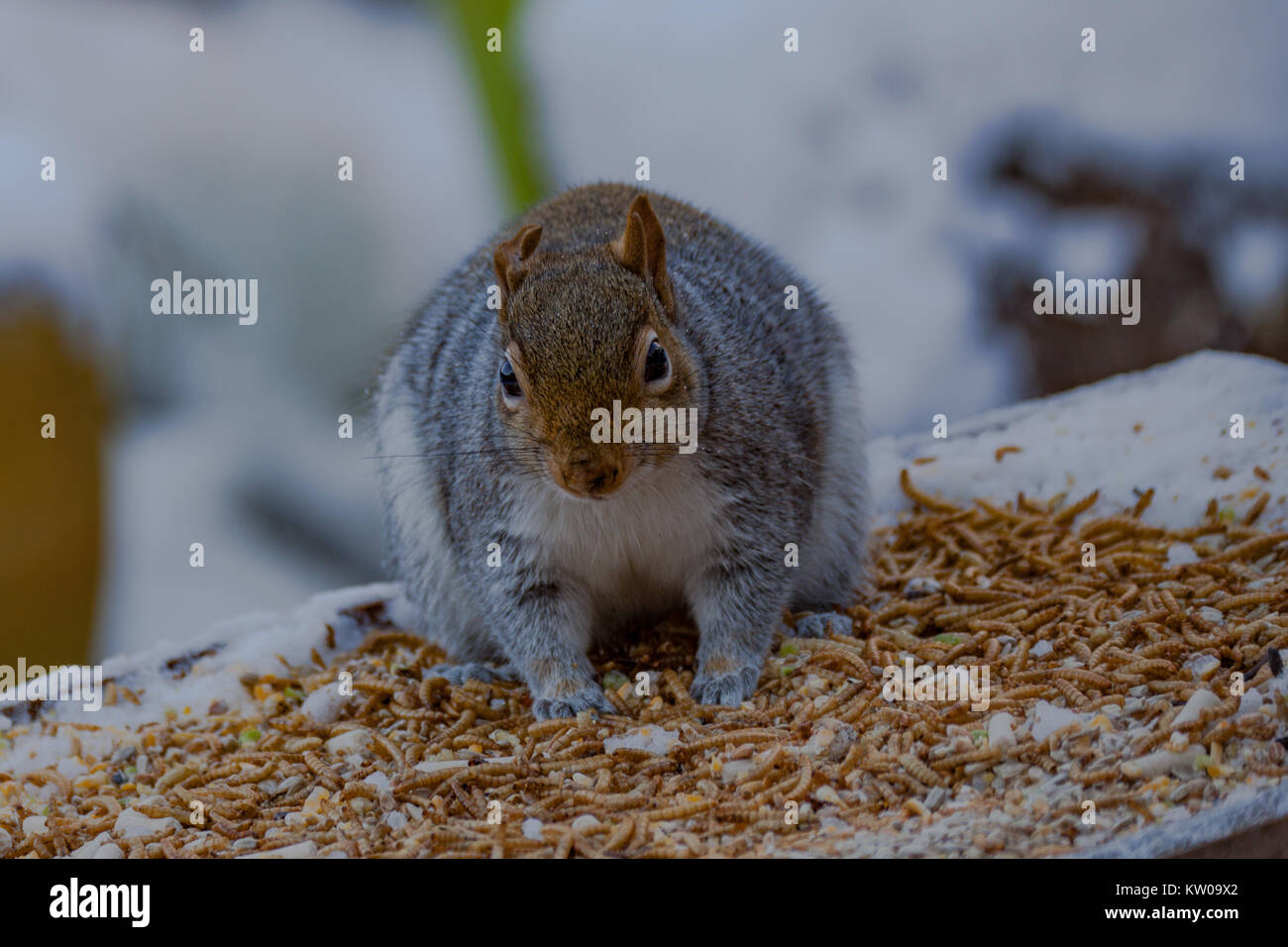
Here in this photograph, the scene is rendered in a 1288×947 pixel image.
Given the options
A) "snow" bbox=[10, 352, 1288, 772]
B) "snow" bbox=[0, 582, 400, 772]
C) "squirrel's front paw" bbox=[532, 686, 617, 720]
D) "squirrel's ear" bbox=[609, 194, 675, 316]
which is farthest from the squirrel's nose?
"snow" bbox=[0, 582, 400, 772]

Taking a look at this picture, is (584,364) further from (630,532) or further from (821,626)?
(821,626)

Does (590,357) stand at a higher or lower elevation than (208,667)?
higher

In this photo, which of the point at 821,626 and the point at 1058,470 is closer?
the point at 821,626

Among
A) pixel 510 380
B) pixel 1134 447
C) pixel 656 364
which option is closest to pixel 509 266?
pixel 510 380

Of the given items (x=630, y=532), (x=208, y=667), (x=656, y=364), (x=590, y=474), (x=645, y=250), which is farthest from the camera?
(x=208, y=667)

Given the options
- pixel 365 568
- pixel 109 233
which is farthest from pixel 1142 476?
pixel 109 233

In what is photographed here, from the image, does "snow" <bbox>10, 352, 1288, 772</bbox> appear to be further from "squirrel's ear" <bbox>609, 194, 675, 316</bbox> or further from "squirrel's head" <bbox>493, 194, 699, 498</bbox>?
"squirrel's ear" <bbox>609, 194, 675, 316</bbox>

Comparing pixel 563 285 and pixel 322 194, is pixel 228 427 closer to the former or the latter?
pixel 322 194

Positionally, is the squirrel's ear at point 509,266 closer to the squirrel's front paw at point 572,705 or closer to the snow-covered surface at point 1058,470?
the squirrel's front paw at point 572,705
